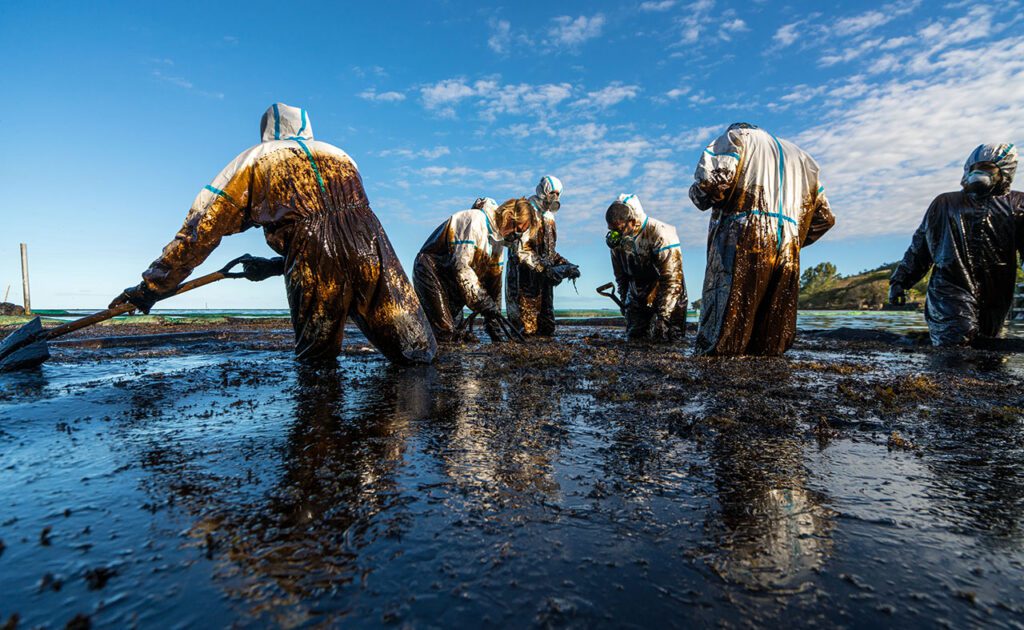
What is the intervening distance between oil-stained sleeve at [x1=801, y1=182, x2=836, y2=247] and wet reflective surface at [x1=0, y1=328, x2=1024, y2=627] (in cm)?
275

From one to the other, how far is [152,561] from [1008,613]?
67.8 inches

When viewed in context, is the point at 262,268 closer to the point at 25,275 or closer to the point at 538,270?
the point at 538,270

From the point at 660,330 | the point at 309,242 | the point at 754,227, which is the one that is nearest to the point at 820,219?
the point at 754,227

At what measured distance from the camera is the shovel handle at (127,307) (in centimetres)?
414

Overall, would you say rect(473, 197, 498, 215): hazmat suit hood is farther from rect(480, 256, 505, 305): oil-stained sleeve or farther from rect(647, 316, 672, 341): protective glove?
rect(647, 316, 672, 341): protective glove

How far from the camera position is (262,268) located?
15.6 ft

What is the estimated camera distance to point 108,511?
4.53ft

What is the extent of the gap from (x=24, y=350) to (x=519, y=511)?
5549 mm

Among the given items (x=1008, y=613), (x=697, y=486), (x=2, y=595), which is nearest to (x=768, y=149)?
(x=697, y=486)

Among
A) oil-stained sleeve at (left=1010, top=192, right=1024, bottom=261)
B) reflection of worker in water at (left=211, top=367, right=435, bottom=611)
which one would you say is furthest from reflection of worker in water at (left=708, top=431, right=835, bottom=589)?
oil-stained sleeve at (left=1010, top=192, right=1024, bottom=261)

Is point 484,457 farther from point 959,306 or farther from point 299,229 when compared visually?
point 959,306

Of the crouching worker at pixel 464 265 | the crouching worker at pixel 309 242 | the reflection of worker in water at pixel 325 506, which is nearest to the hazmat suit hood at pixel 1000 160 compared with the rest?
the crouching worker at pixel 464 265

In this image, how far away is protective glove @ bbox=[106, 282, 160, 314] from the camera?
3949mm

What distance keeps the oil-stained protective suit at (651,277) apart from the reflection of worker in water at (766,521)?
6404mm
